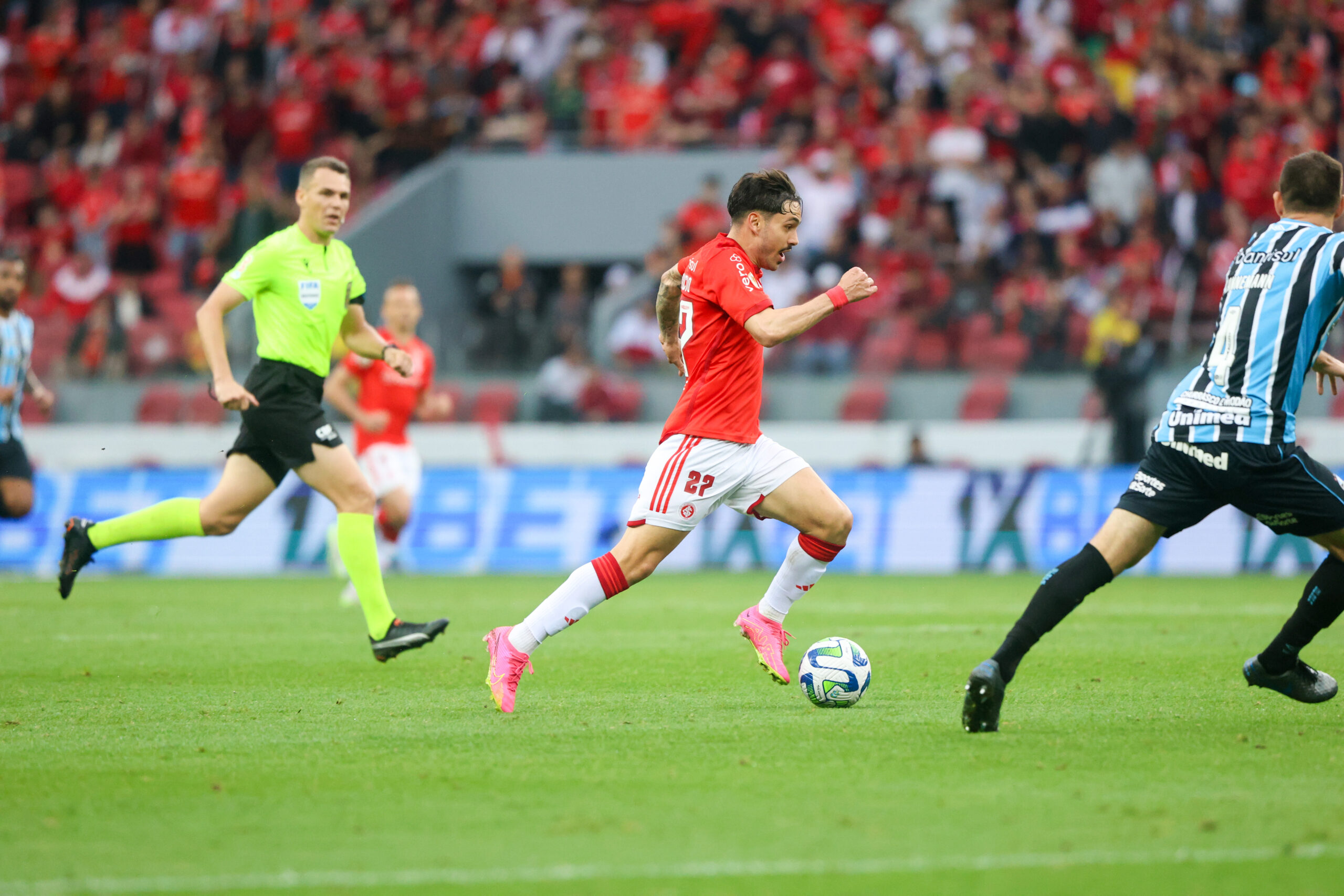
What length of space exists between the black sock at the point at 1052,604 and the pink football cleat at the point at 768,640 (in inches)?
58.5

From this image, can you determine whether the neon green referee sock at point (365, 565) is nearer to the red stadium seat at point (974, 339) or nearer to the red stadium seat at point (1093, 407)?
the red stadium seat at point (974, 339)

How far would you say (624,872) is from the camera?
3975 millimetres

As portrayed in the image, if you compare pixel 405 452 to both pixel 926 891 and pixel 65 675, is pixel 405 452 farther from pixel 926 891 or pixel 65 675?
pixel 926 891

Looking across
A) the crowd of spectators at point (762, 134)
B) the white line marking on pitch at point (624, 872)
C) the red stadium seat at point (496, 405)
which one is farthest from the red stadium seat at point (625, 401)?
the white line marking on pitch at point (624, 872)

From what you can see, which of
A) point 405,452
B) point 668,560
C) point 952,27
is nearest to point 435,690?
point 405,452

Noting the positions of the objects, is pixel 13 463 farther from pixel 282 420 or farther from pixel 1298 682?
pixel 1298 682

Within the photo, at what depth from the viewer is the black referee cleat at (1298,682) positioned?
671cm

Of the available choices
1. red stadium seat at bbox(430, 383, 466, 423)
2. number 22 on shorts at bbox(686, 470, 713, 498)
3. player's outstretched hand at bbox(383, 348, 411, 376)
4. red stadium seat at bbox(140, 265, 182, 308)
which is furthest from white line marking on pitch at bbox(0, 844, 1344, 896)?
red stadium seat at bbox(140, 265, 182, 308)

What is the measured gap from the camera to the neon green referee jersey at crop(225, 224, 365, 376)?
8211 mm

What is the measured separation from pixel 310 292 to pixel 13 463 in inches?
160

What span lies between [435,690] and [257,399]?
188 centimetres

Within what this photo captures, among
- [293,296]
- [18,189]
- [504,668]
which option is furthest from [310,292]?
[18,189]

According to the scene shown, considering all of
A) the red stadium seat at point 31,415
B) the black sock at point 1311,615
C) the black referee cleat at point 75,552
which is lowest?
the red stadium seat at point 31,415

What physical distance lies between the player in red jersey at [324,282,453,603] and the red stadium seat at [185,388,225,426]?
588cm
